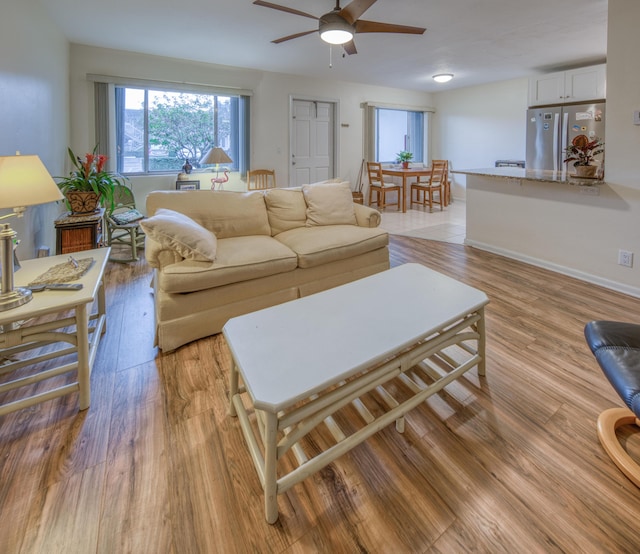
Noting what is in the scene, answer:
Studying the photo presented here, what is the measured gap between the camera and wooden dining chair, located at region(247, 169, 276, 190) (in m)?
5.67

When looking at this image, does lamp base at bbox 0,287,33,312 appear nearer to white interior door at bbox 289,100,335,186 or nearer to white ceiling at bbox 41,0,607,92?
white ceiling at bbox 41,0,607,92

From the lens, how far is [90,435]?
145 cm

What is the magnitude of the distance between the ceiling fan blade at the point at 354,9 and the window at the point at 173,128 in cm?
301

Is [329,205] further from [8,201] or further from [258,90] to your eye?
[258,90]

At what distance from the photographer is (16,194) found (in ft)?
4.48

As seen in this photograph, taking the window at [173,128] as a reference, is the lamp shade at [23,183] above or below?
below

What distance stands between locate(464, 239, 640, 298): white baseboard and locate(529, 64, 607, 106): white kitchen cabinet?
3.00m

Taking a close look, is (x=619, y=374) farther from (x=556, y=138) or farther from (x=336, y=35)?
(x=556, y=138)

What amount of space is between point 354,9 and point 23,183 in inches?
103

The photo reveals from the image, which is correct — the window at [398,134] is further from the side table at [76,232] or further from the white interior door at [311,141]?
the side table at [76,232]

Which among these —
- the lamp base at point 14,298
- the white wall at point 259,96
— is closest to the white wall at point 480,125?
the white wall at point 259,96

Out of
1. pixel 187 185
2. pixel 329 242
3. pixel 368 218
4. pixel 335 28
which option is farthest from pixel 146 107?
pixel 329 242

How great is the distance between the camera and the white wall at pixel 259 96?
436 centimetres

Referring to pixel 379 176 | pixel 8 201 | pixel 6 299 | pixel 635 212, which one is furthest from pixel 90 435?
pixel 379 176
